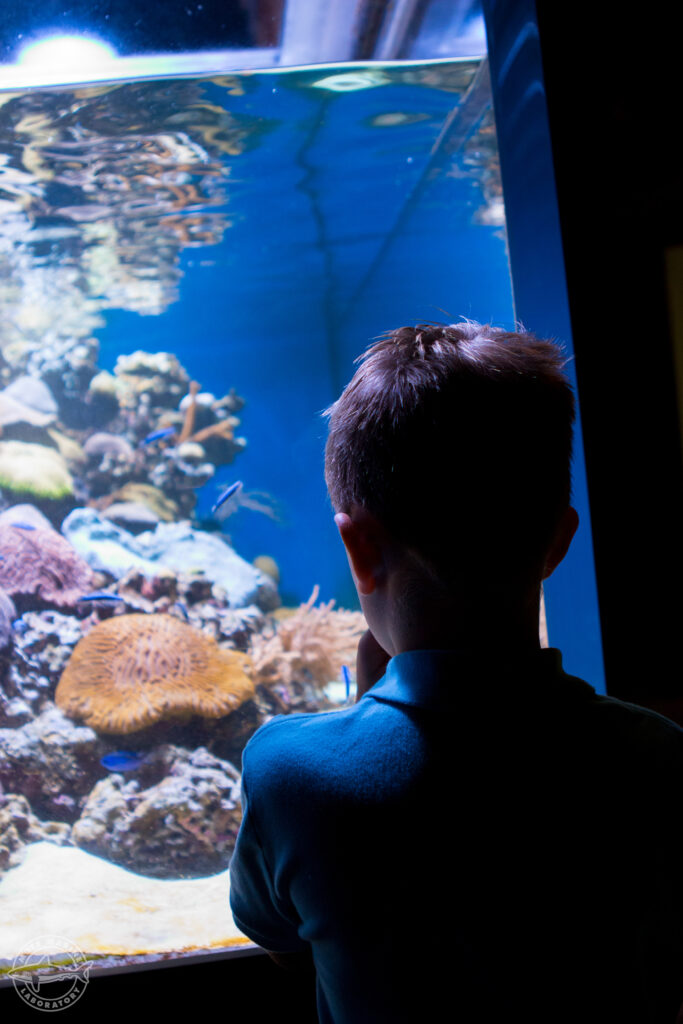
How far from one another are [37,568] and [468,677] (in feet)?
13.3

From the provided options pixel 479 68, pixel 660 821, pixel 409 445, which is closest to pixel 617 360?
pixel 409 445

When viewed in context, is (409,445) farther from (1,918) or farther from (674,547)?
(1,918)

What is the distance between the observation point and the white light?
3247mm

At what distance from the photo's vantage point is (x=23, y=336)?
810 centimetres

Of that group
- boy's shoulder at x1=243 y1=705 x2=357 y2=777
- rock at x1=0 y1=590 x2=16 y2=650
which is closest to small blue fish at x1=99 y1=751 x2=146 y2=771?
rock at x1=0 y1=590 x2=16 y2=650

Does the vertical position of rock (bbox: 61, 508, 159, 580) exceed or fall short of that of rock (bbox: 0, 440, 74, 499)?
it falls short

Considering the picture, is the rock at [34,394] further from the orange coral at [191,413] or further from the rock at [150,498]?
the orange coral at [191,413]

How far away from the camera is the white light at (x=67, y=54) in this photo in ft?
10.7

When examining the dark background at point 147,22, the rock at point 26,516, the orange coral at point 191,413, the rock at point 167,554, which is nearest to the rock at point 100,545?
the rock at point 167,554

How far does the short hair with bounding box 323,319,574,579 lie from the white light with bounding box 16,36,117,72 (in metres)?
3.56

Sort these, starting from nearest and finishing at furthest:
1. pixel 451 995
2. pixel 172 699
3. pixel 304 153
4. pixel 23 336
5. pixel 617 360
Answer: pixel 451 995
pixel 617 360
pixel 172 699
pixel 304 153
pixel 23 336

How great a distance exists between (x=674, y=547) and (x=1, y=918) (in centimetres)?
316

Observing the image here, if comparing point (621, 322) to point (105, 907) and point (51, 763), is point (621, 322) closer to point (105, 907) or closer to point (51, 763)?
point (105, 907)

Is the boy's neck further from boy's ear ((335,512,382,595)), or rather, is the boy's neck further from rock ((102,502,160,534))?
rock ((102,502,160,534))
